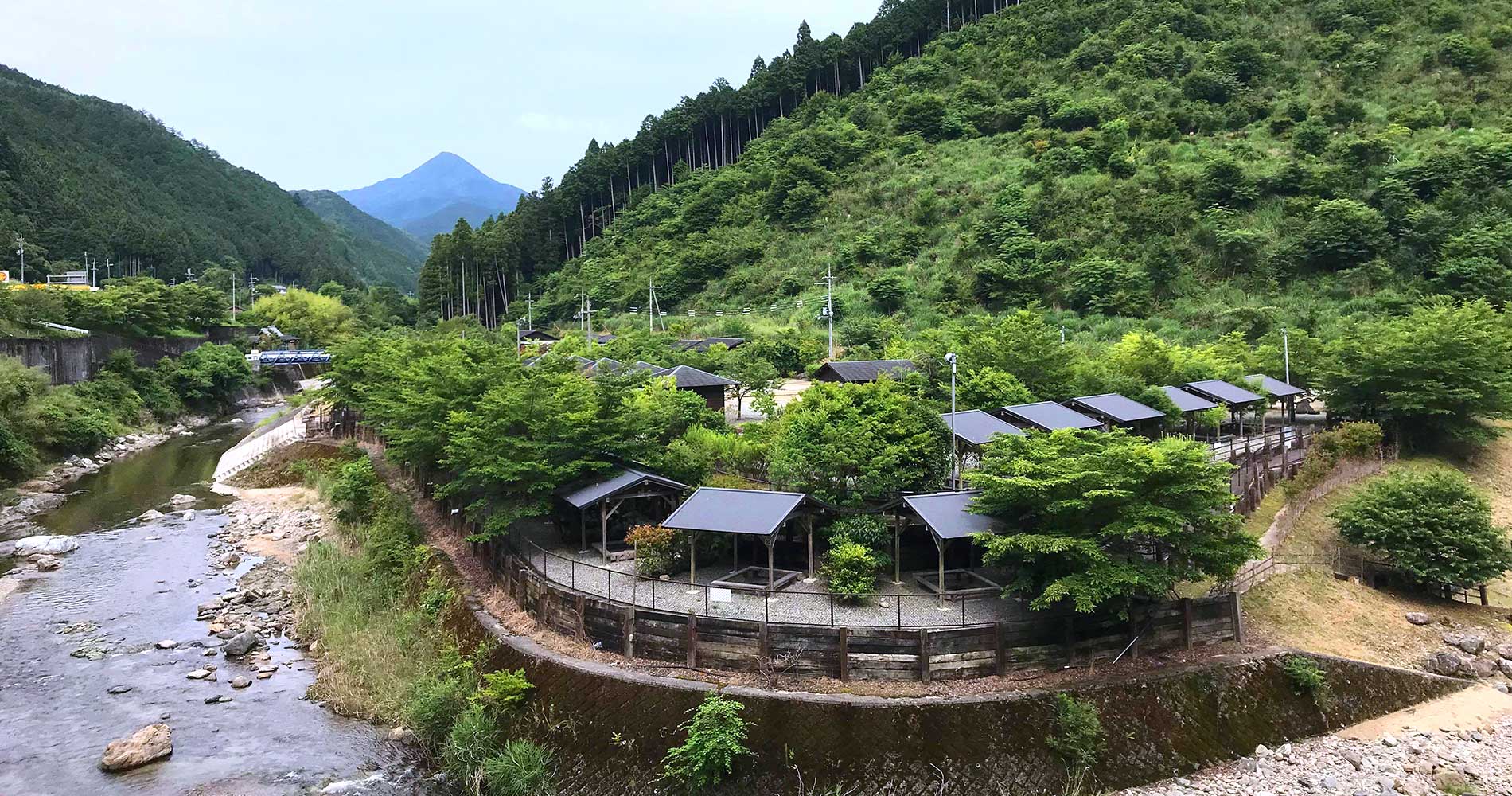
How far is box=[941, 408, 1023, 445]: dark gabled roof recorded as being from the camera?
1831 centimetres

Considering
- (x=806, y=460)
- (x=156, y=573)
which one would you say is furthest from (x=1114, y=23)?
(x=156, y=573)

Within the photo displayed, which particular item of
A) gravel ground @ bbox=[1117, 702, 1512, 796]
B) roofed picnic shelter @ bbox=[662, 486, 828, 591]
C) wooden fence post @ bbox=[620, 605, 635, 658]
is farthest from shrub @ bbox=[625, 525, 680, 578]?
gravel ground @ bbox=[1117, 702, 1512, 796]

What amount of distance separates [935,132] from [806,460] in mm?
72883

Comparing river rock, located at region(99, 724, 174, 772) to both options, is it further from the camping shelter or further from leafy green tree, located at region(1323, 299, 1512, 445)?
leafy green tree, located at region(1323, 299, 1512, 445)

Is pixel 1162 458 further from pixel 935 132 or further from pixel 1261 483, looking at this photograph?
pixel 935 132

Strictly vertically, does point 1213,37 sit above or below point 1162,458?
above

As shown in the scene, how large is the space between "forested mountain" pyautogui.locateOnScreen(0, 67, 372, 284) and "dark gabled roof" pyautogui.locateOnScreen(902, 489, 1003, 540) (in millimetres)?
96631

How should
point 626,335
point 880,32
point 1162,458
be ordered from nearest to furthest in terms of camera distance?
point 1162,458 < point 626,335 < point 880,32

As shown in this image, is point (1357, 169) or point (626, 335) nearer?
point (626, 335)

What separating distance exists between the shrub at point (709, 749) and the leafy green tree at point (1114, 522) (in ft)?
17.6

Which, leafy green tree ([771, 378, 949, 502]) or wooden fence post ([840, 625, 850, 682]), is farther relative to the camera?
leafy green tree ([771, 378, 949, 502])

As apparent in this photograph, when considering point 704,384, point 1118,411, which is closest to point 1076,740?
point 1118,411

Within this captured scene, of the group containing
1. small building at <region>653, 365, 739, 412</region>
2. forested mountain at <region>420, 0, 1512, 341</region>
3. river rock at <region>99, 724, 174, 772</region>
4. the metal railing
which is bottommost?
river rock at <region>99, 724, 174, 772</region>

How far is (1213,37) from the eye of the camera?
8288cm
